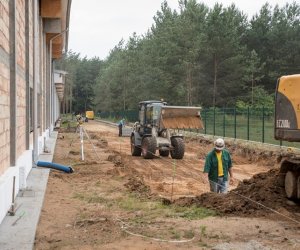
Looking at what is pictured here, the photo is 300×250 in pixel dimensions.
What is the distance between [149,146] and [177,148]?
1317mm

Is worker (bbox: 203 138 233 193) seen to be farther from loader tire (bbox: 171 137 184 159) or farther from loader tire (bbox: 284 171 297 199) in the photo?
loader tire (bbox: 171 137 184 159)

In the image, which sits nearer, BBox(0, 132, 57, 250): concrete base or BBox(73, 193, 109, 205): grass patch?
BBox(0, 132, 57, 250): concrete base

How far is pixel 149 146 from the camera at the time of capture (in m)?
19.0

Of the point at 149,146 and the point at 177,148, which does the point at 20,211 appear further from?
the point at 177,148

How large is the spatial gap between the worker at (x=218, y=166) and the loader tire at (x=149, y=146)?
28.2 ft

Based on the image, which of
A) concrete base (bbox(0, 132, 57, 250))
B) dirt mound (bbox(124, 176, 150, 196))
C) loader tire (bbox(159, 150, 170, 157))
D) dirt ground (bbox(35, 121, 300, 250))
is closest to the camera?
concrete base (bbox(0, 132, 57, 250))

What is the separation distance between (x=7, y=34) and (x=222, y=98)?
39.4 meters

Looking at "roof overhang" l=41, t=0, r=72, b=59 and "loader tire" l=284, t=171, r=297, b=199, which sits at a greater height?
"roof overhang" l=41, t=0, r=72, b=59

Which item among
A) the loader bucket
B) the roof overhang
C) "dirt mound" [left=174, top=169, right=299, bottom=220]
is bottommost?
"dirt mound" [left=174, top=169, right=299, bottom=220]

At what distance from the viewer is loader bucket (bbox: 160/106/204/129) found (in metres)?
18.7

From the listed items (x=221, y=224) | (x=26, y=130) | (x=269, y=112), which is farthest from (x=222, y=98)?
(x=221, y=224)

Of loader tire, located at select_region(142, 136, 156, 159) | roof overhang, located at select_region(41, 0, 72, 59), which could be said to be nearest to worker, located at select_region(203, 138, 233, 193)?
loader tire, located at select_region(142, 136, 156, 159)

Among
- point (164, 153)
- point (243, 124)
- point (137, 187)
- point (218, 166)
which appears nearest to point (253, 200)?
point (218, 166)

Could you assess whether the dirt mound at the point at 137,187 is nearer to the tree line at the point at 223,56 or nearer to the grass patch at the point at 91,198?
→ the grass patch at the point at 91,198
